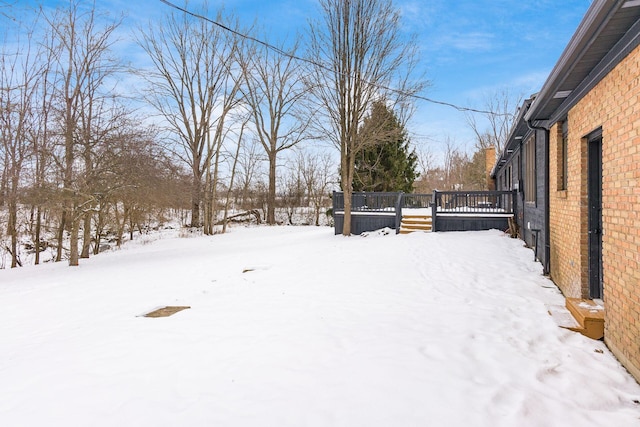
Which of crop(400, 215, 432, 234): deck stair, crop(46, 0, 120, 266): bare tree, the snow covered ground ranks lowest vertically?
the snow covered ground

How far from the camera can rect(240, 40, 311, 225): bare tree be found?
22.1 metres

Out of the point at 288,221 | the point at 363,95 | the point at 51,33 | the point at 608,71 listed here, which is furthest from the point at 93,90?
the point at 288,221

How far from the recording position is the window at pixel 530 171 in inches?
304

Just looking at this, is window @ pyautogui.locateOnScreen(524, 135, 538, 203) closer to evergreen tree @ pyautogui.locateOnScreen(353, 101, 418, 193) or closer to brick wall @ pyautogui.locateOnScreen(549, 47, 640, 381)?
brick wall @ pyautogui.locateOnScreen(549, 47, 640, 381)

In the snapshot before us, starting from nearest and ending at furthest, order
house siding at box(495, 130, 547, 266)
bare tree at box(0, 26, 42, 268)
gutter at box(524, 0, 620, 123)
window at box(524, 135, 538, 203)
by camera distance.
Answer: gutter at box(524, 0, 620, 123) → house siding at box(495, 130, 547, 266) → window at box(524, 135, 538, 203) → bare tree at box(0, 26, 42, 268)

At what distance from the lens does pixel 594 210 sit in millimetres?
4375

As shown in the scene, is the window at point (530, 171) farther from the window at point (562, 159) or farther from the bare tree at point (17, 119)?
the bare tree at point (17, 119)

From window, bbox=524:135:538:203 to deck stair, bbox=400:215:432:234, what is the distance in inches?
146

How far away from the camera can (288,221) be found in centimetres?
2691

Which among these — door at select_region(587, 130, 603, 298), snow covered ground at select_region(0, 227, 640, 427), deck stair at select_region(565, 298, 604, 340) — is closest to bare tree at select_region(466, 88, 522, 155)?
snow covered ground at select_region(0, 227, 640, 427)

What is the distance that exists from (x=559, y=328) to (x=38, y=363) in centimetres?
509

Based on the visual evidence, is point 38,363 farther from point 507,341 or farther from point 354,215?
point 354,215

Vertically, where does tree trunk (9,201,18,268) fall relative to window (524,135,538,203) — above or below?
below

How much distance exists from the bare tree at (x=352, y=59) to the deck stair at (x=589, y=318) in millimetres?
9813
